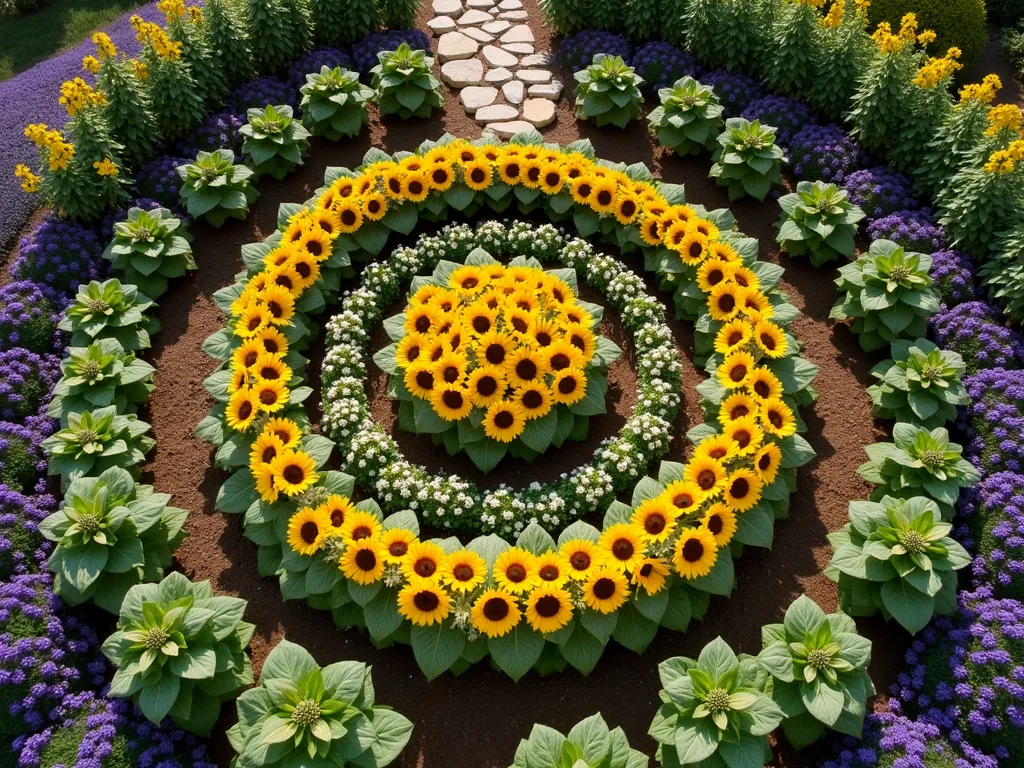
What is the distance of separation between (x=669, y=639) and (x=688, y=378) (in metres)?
2.70

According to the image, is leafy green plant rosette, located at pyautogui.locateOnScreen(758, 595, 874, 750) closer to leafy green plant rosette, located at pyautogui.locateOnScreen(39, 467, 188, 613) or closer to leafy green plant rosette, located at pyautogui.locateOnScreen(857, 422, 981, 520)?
leafy green plant rosette, located at pyautogui.locateOnScreen(857, 422, 981, 520)

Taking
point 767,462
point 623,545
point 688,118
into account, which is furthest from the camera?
point 688,118

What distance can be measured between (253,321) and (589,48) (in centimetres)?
667

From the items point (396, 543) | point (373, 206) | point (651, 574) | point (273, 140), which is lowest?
point (651, 574)

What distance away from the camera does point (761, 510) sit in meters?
6.02

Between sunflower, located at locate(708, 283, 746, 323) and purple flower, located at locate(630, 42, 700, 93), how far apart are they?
4.32 meters

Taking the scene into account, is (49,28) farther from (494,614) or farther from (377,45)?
(494,614)

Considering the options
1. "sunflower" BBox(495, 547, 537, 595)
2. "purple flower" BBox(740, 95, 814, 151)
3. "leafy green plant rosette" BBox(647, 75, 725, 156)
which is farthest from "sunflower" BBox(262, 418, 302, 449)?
"purple flower" BBox(740, 95, 814, 151)

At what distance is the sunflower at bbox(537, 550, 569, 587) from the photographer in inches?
211

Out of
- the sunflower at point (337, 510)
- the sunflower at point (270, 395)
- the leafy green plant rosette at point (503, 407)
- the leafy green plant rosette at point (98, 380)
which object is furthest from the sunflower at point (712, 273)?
the leafy green plant rosette at point (98, 380)

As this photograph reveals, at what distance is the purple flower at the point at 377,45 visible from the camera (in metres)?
10.5

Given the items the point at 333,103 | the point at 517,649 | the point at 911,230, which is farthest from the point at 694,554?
the point at 333,103

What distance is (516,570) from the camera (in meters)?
5.39

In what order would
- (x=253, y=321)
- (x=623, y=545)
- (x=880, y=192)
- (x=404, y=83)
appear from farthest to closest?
1. (x=404, y=83)
2. (x=880, y=192)
3. (x=253, y=321)
4. (x=623, y=545)
